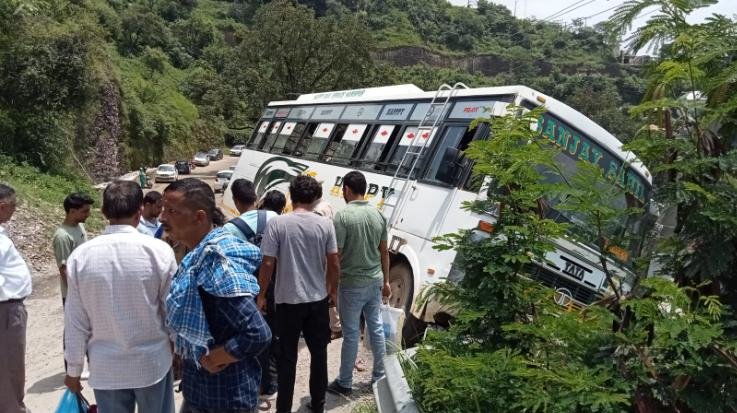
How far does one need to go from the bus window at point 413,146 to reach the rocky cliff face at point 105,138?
24.0 meters

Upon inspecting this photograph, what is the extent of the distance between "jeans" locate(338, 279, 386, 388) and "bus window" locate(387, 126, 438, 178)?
2495 mm

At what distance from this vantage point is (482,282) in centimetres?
310

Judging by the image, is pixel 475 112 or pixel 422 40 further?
pixel 422 40

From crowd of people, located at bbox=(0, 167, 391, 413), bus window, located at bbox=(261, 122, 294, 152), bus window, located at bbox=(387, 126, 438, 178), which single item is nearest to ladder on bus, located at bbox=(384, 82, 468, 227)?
bus window, located at bbox=(387, 126, 438, 178)

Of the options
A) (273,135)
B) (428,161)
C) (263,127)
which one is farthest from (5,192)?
(263,127)

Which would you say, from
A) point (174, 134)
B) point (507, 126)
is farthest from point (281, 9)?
point (507, 126)

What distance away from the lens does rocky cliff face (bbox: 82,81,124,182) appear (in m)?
28.2

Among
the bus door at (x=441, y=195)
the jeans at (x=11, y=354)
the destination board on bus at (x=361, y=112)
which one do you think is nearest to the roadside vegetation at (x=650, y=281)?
the jeans at (x=11, y=354)

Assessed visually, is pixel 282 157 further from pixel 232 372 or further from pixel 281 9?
pixel 281 9

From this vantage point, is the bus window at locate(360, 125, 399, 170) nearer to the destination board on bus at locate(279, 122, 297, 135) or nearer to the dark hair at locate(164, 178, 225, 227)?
the destination board on bus at locate(279, 122, 297, 135)

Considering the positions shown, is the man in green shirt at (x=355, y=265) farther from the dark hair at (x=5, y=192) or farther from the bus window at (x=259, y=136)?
the bus window at (x=259, y=136)

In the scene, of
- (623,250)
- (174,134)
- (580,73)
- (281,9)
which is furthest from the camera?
(580,73)

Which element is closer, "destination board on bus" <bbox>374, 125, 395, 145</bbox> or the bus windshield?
the bus windshield

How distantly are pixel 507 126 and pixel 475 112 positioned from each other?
372cm
